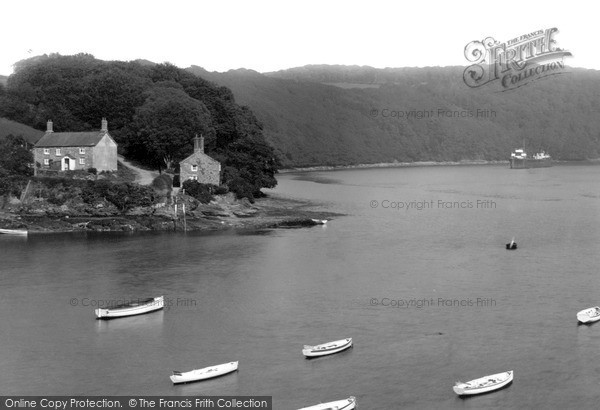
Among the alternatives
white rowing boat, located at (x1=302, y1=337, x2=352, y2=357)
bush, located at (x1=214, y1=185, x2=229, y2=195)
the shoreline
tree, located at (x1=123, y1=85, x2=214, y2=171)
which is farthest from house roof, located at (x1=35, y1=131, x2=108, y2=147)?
white rowing boat, located at (x1=302, y1=337, x2=352, y2=357)

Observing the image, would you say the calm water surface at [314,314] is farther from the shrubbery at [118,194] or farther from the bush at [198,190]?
the bush at [198,190]

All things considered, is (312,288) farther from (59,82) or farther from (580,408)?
Result: (59,82)

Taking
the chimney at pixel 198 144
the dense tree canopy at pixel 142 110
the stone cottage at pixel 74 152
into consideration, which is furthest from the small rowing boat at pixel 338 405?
the stone cottage at pixel 74 152

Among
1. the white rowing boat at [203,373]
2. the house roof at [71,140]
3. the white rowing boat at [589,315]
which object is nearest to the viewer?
the white rowing boat at [203,373]

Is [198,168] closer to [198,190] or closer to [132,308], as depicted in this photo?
[198,190]

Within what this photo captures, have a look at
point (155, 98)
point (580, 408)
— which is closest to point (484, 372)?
point (580, 408)

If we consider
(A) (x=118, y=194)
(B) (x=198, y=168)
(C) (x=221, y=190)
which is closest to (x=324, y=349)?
(A) (x=118, y=194)
